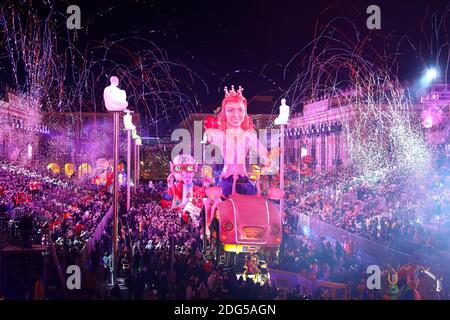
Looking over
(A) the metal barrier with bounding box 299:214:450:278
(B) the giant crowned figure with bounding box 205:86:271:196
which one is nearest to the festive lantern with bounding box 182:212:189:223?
(A) the metal barrier with bounding box 299:214:450:278

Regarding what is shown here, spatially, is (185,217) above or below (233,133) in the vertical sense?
below

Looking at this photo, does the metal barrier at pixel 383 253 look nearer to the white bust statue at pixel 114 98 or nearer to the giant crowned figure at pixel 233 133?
the giant crowned figure at pixel 233 133

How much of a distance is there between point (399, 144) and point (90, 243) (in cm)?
2090

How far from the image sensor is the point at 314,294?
9242 millimetres

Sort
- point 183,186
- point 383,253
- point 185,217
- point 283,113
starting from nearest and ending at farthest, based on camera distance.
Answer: point 383,253, point 283,113, point 185,217, point 183,186

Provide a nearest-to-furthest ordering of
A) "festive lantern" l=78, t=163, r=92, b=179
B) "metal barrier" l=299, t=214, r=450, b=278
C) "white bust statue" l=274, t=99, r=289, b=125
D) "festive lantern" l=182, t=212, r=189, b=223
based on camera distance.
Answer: "metal barrier" l=299, t=214, r=450, b=278 < "white bust statue" l=274, t=99, r=289, b=125 < "festive lantern" l=182, t=212, r=189, b=223 < "festive lantern" l=78, t=163, r=92, b=179

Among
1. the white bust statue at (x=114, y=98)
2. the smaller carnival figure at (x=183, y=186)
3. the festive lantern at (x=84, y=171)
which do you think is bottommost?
the smaller carnival figure at (x=183, y=186)

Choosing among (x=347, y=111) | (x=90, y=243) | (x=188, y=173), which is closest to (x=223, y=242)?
(x=90, y=243)

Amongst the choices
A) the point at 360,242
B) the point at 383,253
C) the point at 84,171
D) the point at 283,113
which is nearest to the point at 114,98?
the point at 283,113

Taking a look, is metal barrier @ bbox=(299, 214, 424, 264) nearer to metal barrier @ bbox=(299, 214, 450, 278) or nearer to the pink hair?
metal barrier @ bbox=(299, 214, 450, 278)

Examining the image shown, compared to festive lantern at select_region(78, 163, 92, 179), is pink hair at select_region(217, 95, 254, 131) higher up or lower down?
higher up

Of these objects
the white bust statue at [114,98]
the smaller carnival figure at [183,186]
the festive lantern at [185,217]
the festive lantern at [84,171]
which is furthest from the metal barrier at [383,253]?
the festive lantern at [84,171]

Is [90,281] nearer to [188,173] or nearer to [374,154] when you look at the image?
[188,173]

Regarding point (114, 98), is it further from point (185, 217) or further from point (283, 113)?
point (185, 217)
